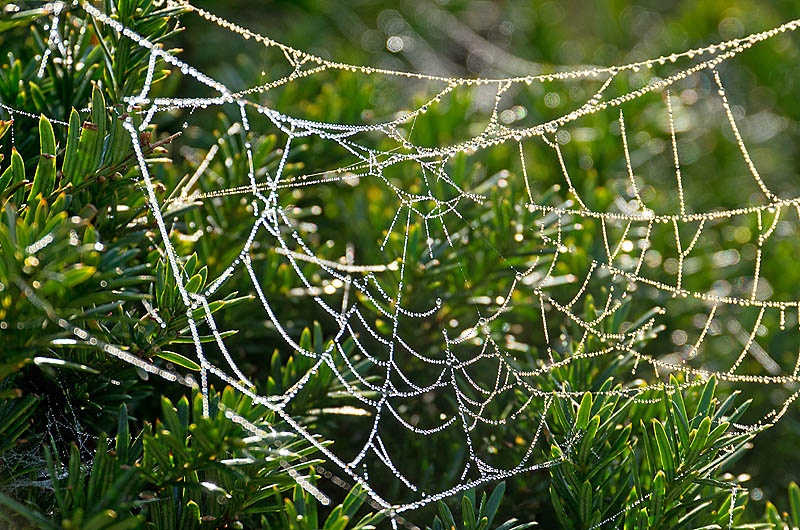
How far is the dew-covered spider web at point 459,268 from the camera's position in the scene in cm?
64

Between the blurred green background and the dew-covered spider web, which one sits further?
the blurred green background

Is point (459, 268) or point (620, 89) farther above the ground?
point (620, 89)

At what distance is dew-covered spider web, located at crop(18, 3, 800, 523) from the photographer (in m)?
0.64

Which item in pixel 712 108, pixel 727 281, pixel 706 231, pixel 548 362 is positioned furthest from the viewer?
pixel 712 108

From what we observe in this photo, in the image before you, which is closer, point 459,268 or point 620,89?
point 459,268

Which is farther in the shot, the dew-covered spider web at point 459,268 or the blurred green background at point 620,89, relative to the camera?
the blurred green background at point 620,89

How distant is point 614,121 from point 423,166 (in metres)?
0.32

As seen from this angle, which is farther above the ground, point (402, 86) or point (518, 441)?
point (402, 86)

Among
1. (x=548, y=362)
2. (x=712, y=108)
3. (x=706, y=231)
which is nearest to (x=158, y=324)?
(x=548, y=362)

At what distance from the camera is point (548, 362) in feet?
2.43

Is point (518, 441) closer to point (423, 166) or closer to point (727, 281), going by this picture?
point (423, 166)

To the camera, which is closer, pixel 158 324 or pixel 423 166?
pixel 158 324

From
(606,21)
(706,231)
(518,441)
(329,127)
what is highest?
(606,21)

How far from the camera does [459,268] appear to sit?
72 cm
